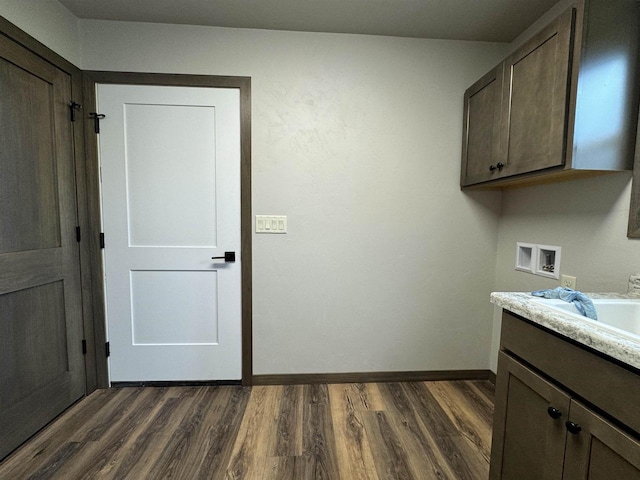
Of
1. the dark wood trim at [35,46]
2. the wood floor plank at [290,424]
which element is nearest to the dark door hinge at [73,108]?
the dark wood trim at [35,46]

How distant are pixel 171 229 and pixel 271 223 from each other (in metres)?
0.69

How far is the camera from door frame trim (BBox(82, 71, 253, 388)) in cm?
184

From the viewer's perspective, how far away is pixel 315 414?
1756 mm

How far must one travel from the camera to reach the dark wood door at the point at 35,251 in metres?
1.41

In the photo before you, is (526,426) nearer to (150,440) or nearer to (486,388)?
(486,388)

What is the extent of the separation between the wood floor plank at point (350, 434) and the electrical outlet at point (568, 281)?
1308 mm

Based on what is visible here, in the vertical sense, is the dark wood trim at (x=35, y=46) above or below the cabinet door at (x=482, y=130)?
above

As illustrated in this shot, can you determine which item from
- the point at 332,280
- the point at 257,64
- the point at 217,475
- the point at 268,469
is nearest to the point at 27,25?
the point at 257,64

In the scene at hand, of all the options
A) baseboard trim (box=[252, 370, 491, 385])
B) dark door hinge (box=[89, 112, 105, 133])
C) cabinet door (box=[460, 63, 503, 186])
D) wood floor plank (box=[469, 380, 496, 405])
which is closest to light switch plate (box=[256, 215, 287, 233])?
baseboard trim (box=[252, 370, 491, 385])

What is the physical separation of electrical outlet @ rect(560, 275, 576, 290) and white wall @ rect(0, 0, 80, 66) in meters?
3.15

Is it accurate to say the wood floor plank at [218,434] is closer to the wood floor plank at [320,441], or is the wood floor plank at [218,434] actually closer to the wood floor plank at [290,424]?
the wood floor plank at [290,424]

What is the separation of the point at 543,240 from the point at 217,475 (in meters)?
2.18

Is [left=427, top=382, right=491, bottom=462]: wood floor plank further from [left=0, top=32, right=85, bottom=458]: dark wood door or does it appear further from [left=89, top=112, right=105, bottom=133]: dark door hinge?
[left=89, top=112, right=105, bottom=133]: dark door hinge

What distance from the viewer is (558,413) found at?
31.9 inches
